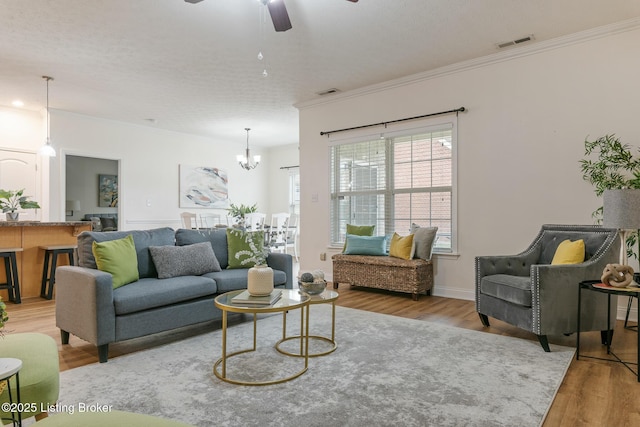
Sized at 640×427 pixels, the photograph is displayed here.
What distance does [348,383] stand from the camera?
2305 mm

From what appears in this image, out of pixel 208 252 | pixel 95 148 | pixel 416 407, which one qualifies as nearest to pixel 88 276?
pixel 208 252

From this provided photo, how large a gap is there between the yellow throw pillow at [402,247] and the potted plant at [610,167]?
189 cm

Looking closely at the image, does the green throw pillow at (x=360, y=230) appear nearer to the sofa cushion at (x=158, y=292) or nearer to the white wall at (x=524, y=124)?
the white wall at (x=524, y=124)

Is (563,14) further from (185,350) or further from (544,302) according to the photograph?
(185,350)

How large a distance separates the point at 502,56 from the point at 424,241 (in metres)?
2.28

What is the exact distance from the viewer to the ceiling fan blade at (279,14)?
8.93 ft

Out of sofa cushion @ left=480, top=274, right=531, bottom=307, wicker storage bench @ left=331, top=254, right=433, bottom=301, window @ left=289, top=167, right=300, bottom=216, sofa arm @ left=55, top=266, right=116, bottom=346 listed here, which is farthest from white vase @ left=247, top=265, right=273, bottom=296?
window @ left=289, top=167, right=300, bottom=216

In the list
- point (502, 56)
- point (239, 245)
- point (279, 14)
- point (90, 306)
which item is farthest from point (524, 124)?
point (90, 306)

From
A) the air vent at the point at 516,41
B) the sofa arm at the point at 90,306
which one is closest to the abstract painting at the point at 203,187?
the sofa arm at the point at 90,306

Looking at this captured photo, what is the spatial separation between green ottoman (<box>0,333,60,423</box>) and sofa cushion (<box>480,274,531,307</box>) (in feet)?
9.60

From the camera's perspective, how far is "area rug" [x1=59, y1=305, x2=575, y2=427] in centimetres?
194

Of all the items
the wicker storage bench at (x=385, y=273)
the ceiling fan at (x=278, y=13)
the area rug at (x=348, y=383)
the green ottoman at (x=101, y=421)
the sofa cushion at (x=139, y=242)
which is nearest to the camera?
the green ottoman at (x=101, y=421)

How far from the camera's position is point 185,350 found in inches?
113

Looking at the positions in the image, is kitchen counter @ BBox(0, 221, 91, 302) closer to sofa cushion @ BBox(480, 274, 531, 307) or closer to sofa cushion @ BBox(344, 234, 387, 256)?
sofa cushion @ BBox(344, 234, 387, 256)
